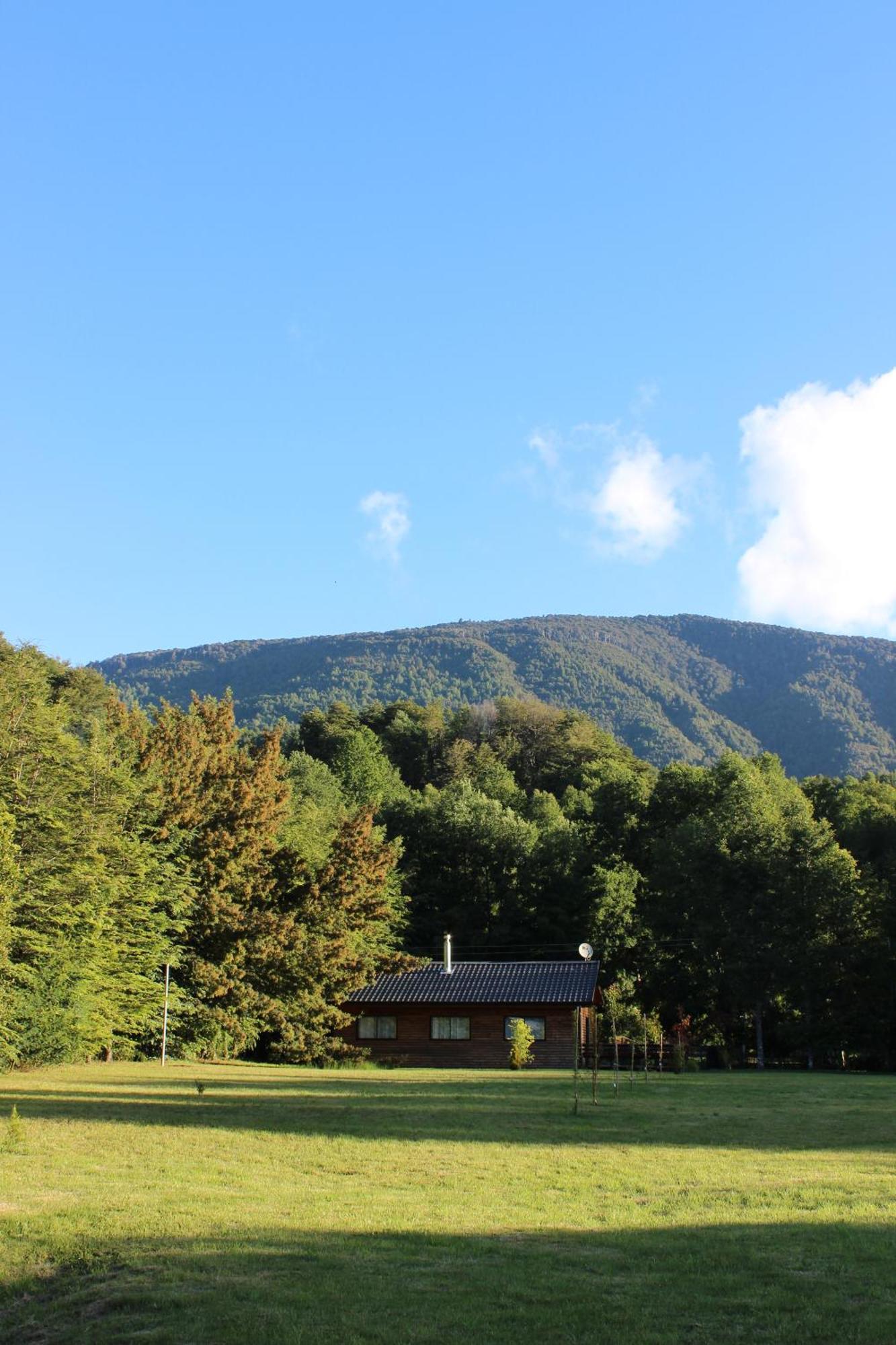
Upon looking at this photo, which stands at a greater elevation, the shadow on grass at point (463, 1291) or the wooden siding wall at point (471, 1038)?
the shadow on grass at point (463, 1291)

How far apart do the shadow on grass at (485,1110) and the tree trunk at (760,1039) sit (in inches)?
636

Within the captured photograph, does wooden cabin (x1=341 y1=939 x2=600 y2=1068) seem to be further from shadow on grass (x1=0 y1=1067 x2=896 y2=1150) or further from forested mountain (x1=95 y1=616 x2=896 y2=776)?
forested mountain (x1=95 y1=616 x2=896 y2=776)

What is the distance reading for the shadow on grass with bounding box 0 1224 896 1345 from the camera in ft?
19.9

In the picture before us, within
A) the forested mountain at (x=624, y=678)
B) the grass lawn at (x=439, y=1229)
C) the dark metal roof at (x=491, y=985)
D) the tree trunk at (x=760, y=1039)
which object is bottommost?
the tree trunk at (x=760, y=1039)

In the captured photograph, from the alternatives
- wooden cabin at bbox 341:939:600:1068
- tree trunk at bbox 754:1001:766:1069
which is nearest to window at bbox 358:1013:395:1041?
wooden cabin at bbox 341:939:600:1068

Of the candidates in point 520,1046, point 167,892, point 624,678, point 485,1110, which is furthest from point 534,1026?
point 624,678

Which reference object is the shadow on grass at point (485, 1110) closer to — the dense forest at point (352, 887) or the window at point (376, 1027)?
the dense forest at point (352, 887)

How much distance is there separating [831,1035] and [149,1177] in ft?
128

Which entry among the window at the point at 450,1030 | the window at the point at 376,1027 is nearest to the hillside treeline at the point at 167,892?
the window at the point at 376,1027

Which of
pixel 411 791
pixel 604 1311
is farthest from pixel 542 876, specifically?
pixel 604 1311

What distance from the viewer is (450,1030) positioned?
42.9 m

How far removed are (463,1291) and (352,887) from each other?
34.5m

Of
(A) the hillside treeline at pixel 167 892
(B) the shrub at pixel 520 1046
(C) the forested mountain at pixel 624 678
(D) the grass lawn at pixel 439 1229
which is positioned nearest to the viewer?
(D) the grass lawn at pixel 439 1229

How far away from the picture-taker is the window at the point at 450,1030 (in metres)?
42.7
